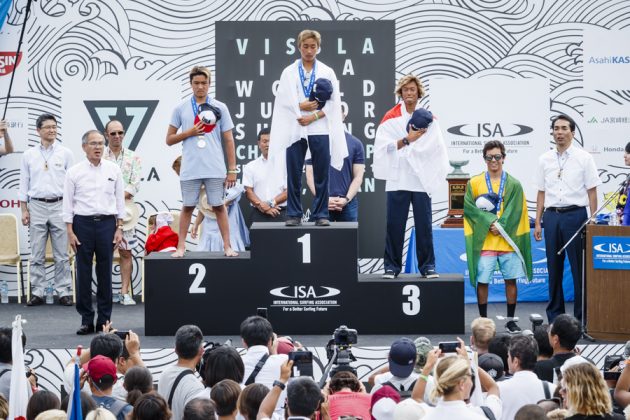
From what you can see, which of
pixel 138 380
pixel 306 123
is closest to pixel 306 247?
pixel 306 123

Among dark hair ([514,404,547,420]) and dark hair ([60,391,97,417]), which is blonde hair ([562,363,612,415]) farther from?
dark hair ([60,391,97,417])

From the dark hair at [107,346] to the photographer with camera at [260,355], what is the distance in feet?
2.30

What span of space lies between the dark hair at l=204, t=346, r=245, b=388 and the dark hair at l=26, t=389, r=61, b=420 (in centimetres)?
83

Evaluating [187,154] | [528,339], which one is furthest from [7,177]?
[528,339]

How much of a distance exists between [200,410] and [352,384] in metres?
0.96

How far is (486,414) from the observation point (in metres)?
4.99

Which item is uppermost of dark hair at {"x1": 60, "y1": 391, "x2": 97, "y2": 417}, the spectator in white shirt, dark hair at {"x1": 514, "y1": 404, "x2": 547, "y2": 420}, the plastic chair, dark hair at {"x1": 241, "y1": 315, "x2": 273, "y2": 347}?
the plastic chair

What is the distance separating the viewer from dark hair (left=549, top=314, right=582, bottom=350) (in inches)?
255

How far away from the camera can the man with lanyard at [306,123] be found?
28.5 feet

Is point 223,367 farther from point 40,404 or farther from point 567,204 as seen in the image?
point 567,204

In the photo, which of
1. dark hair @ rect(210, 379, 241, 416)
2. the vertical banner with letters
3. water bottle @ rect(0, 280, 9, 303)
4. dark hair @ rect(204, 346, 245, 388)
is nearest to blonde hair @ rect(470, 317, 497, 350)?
dark hair @ rect(204, 346, 245, 388)

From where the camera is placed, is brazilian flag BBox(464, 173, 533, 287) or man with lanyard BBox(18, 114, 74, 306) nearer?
brazilian flag BBox(464, 173, 533, 287)

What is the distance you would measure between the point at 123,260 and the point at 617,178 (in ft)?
16.3

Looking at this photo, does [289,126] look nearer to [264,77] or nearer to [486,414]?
[264,77]
